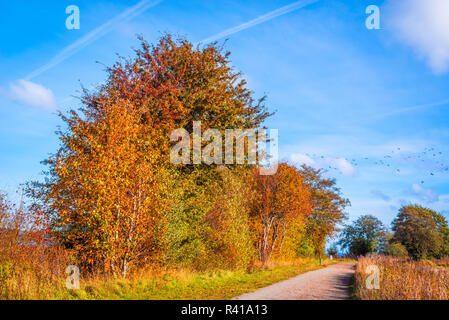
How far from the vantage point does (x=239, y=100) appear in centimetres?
2091

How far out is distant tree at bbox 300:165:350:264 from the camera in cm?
4444

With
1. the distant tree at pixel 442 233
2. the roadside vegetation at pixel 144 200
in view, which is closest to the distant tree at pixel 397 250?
the distant tree at pixel 442 233

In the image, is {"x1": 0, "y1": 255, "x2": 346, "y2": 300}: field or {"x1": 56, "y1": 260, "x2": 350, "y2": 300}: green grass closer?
{"x1": 0, "y1": 255, "x2": 346, "y2": 300}: field

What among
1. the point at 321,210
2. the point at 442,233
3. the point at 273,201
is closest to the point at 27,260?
the point at 273,201

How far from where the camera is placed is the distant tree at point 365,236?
5675 cm

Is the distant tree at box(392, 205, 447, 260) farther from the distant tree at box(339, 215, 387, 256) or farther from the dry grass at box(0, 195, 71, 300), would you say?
the dry grass at box(0, 195, 71, 300)

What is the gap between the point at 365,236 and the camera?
58188 millimetres

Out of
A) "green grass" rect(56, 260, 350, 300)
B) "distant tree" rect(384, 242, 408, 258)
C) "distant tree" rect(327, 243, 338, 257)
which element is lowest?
"distant tree" rect(327, 243, 338, 257)

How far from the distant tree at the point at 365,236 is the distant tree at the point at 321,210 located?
42.9 feet

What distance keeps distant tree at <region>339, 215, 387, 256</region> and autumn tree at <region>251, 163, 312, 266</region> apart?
122 feet

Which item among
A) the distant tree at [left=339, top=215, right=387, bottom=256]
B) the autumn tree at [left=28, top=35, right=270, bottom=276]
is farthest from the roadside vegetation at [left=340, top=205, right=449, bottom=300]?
the autumn tree at [left=28, top=35, right=270, bottom=276]
